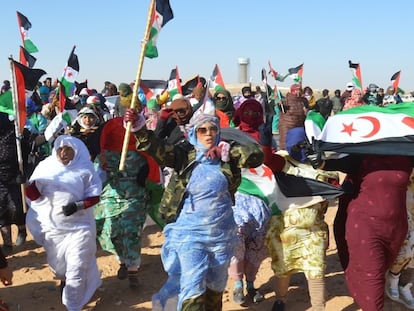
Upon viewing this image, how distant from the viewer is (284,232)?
14.5ft

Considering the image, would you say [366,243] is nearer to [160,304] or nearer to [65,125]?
[160,304]

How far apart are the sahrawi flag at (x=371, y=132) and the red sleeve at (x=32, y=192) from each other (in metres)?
2.41

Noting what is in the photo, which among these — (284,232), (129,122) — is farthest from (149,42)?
(284,232)

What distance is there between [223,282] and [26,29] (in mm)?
7465

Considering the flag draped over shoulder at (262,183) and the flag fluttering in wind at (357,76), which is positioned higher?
the flag fluttering in wind at (357,76)

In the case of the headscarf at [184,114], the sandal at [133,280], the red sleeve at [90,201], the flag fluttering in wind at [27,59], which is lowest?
the sandal at [133,280]

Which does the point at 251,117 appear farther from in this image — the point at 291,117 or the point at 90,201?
the point at 291,117

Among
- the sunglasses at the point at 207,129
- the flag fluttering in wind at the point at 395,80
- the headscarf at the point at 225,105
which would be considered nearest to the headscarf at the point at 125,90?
the headscarf at the point at 225,105

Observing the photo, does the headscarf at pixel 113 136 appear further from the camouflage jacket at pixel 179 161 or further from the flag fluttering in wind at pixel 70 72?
the flag fluttering in wind at pixel 70 72

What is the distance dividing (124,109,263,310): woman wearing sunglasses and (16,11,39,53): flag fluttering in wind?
258 inches

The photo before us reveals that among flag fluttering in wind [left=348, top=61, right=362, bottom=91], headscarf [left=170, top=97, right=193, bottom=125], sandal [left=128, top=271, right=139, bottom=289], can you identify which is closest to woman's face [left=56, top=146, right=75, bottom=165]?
headscarf [left=170, top=97, right=193, bottom=125]

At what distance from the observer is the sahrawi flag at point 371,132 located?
385 cm

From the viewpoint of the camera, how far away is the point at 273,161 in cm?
434

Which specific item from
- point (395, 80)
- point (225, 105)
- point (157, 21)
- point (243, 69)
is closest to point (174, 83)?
point (225, 105)
